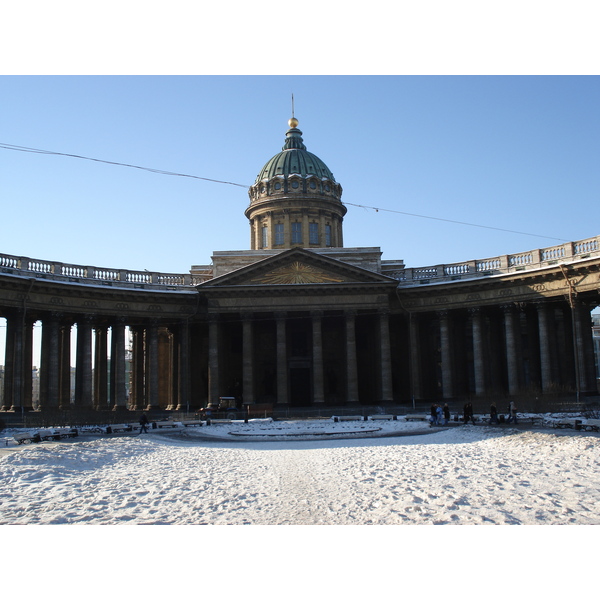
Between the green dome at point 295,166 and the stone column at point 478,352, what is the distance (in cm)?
2664

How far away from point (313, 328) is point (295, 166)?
81.0 feet

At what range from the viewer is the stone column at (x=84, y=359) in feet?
161

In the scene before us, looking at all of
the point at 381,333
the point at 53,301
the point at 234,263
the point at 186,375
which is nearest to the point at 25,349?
the point at 53,301

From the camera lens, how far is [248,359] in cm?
5241

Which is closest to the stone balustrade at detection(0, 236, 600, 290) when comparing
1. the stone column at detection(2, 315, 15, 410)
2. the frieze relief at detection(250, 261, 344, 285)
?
the stone column at detection(2, 315, 15, 410)

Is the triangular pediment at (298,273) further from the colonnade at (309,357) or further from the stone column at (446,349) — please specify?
the stone column at (446,349)

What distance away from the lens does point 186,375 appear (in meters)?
53.2

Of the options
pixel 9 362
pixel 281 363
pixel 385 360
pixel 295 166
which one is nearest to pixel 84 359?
pixel 9 362

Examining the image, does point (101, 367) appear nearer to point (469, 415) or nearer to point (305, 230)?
point (305, 230)

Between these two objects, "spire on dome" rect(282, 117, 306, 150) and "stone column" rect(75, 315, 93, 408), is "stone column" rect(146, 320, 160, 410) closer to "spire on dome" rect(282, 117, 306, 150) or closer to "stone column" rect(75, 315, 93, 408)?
"stone column" rect(75, 315, 93, 408)

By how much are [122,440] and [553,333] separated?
107 feet

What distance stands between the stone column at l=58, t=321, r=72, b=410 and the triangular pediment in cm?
1269

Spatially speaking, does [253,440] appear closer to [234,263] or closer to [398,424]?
[398,424]
